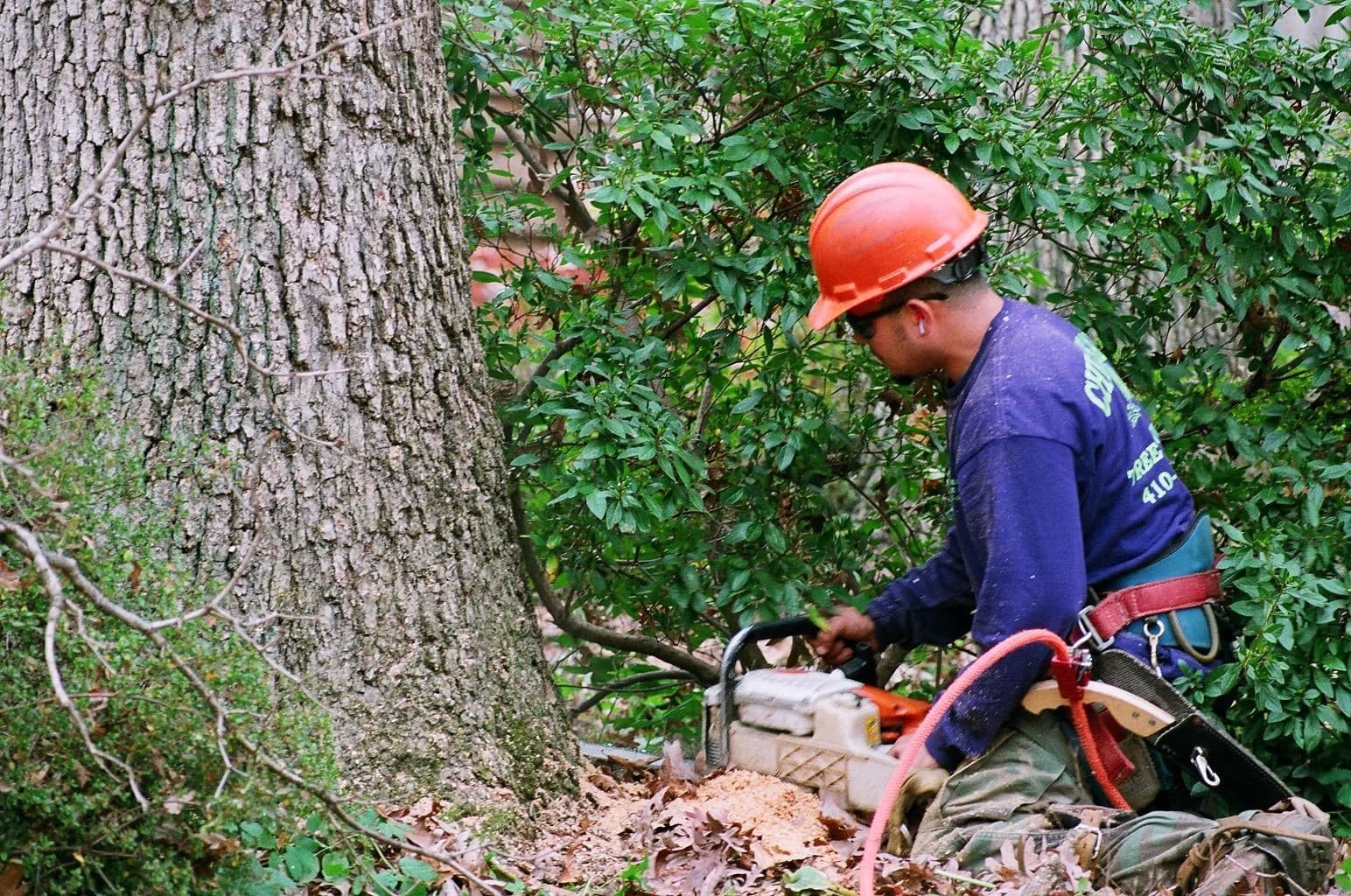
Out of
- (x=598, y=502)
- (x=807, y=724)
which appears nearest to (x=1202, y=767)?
(x=807, y=724)

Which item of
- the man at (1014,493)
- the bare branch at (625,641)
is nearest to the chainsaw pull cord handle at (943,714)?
the man at (1014,493)

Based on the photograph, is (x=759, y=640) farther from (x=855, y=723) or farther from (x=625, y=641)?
(x=625, y=641)

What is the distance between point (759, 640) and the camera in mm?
3953

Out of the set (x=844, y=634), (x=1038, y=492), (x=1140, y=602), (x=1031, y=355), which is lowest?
(x=844, y=634)

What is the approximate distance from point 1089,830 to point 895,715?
70 centimetres

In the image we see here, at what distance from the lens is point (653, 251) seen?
4.11 m

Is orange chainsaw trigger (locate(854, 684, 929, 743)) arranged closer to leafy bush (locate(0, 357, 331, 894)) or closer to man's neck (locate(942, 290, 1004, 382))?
man's neck (locate(942, 290, 1004, 382))

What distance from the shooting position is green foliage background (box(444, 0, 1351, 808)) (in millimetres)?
3725

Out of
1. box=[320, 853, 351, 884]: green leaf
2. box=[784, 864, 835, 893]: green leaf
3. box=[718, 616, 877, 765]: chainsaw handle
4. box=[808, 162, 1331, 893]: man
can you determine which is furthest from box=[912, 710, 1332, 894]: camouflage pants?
box=[320, 853, 351, 884]: green leaf

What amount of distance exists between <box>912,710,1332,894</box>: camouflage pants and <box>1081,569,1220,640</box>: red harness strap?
0.31m

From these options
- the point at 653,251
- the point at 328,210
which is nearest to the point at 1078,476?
the point at 653,251

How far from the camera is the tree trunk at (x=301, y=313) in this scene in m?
3.08

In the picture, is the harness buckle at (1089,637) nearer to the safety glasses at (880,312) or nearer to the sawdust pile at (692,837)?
the sawdust pile at (692,837)

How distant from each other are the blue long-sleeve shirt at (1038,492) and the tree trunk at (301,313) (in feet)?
4.42
